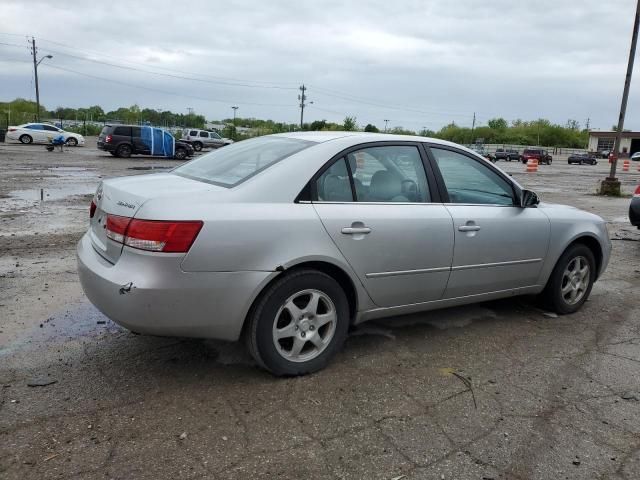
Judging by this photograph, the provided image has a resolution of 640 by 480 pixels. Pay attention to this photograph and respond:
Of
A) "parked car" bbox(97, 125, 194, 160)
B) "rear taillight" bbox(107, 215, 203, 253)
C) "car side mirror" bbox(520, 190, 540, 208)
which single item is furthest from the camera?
"parked car" bbox(97, 125, 194, 160)

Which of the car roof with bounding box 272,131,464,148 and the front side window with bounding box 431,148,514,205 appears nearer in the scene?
the car roof with bounding box 272,131,464,148

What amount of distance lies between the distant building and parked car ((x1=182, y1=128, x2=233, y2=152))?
6744cm

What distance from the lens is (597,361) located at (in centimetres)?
399

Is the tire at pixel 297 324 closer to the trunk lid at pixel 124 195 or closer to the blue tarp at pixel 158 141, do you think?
the trunk lid at pixel 124 195

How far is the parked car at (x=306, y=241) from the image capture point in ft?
9.98

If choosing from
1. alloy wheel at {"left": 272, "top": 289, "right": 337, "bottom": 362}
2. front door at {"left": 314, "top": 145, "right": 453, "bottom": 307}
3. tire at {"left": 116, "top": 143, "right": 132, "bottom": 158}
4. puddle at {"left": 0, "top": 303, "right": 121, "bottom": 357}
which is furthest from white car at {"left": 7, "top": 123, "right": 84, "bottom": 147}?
alloy wheel at {"left": 272, "top": 289, "right": 337, "bottom": 362}

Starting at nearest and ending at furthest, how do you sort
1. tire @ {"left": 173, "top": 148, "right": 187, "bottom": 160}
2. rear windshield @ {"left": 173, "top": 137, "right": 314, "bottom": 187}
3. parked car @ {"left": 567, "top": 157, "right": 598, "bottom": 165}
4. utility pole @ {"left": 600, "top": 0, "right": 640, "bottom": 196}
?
rear windshield @ {"left": 173, "top": 137, "right": 314, "bottom": 187} → utility pole @ {"left": 600, "top": 0, "right": 640, "bottom": 196} → tire @ {"left": 173, "top": 148, "right": 187, "bottom": 160} → parked car @ {"left": 567, "top": 157, "right": 598, "bottom": 165}

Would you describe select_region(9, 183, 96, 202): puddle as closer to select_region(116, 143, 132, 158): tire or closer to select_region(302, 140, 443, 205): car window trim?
select_region(302, 140, 443, 205): car window trim

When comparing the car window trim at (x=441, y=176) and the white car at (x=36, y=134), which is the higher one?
the car window trim at (x=441, y=176)

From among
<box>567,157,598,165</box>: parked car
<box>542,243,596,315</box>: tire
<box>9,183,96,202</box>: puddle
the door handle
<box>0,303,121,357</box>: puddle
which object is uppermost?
the door handle

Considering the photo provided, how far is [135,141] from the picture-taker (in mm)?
28047

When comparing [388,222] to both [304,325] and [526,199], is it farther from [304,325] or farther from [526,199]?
[526,199]

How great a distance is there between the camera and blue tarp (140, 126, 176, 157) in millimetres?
28031

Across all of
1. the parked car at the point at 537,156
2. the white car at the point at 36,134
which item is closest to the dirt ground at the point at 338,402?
the white car at the point at 36,134
